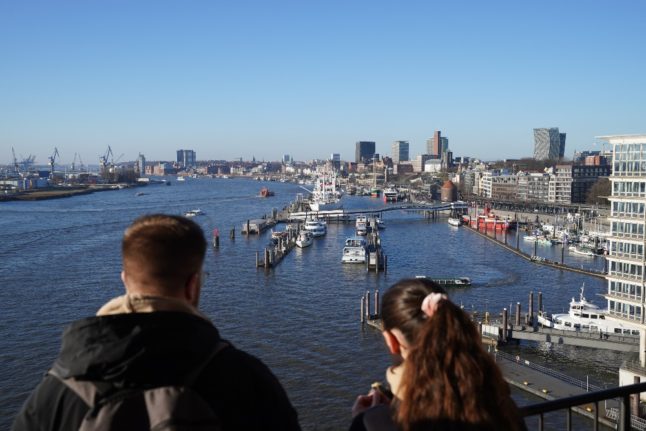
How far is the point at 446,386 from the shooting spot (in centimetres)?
66

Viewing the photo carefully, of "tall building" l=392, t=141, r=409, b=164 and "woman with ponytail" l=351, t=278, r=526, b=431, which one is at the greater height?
"tall building" l=392, t=141, r=409, b=164

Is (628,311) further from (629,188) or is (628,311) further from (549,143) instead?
(549,143)

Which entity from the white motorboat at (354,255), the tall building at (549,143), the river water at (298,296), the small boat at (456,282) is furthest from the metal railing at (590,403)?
the tall building at (549,143)

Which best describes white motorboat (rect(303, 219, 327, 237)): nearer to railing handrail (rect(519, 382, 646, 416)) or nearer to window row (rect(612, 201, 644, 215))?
window row (rect(612, 201, 644, 215))

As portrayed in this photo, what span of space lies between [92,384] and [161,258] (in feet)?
0.45

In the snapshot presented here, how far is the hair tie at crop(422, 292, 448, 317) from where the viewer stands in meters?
0.70

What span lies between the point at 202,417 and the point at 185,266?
15 cm

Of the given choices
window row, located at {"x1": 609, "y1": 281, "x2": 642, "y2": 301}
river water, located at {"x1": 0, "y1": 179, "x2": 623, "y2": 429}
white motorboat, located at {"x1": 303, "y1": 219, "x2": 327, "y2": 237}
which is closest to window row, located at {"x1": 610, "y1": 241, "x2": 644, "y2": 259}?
window row, located at {"x1": 609, "y1": 281, "x2": 642, "y2": 301}

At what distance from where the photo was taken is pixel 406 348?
748 millimetres

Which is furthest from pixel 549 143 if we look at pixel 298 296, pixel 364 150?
pixel 298 296

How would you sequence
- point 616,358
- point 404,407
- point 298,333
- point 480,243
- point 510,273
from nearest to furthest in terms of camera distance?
point 404,407
point 616,358
point 298,333
point 510,273
point 480,243

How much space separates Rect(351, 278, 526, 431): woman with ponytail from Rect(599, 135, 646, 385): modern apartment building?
6.52m

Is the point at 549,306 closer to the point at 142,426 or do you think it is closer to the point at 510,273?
the point at 510,273

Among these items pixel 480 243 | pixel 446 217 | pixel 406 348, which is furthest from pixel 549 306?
pixel 446 217
